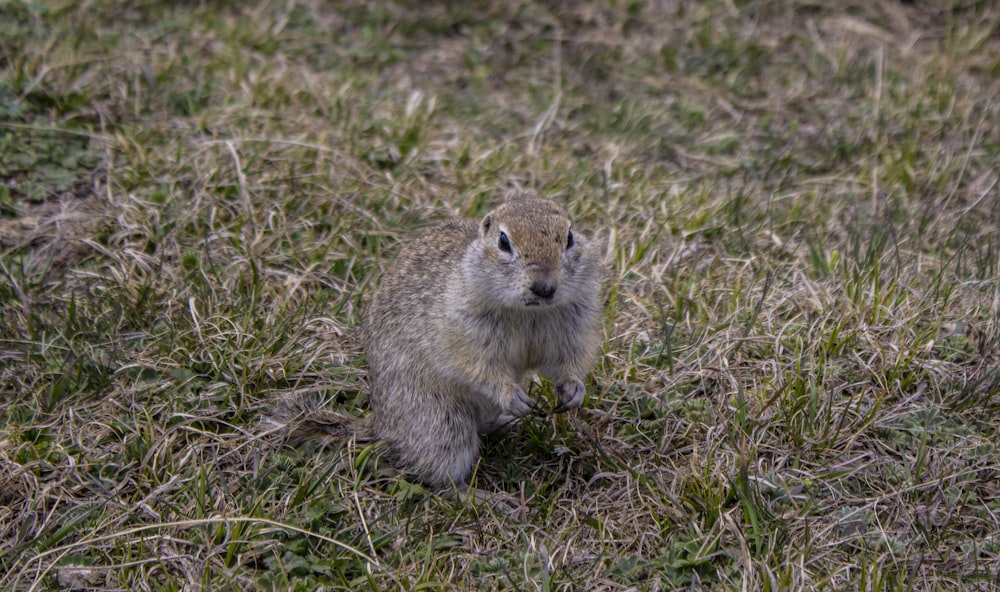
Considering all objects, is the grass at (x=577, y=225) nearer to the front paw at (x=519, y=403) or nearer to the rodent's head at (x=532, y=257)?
the front paw at (x=519, y=403)

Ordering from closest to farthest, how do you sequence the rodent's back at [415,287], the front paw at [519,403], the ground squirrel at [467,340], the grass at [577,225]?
the grass at [577,225] < the ground squirrel at [467,340] < the front paw at [519,403] < the rodent's back at [415,287]

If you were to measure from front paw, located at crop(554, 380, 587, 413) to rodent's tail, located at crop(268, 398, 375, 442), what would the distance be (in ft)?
2.80

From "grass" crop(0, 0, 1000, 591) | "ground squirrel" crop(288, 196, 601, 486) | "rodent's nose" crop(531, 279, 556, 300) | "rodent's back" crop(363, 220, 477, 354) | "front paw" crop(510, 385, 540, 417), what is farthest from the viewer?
"rodent's back" crop(363, 220, 477, 354)

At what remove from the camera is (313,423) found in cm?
446

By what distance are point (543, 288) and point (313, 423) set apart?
130 centimetres

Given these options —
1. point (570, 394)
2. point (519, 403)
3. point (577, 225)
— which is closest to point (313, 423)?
point (519, 403)

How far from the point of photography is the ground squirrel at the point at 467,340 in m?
4.09

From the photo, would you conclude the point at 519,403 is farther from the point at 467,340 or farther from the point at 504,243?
the point at 504,243

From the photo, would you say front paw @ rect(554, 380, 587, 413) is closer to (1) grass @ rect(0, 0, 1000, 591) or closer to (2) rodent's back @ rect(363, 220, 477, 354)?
(1) grass @ rect(0, 0, 1000, 591)

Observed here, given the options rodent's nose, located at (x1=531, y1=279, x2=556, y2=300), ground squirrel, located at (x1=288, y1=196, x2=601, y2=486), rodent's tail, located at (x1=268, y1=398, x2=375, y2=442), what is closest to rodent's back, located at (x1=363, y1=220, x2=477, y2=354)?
ground squirrel, located at (x1=288, y1=196, x2=601, y2=486)

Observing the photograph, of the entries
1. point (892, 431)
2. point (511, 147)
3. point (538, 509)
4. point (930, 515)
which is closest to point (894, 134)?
point (511, 147)

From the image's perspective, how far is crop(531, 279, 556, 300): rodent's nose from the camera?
149 inches

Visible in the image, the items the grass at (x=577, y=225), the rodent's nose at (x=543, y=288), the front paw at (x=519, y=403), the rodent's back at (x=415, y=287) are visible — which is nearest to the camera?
the rodent's nose at (x=543, y=288)

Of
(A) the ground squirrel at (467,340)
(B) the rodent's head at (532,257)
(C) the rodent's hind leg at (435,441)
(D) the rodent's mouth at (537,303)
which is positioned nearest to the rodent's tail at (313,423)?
(A) the ground squirrel at (467,340)
